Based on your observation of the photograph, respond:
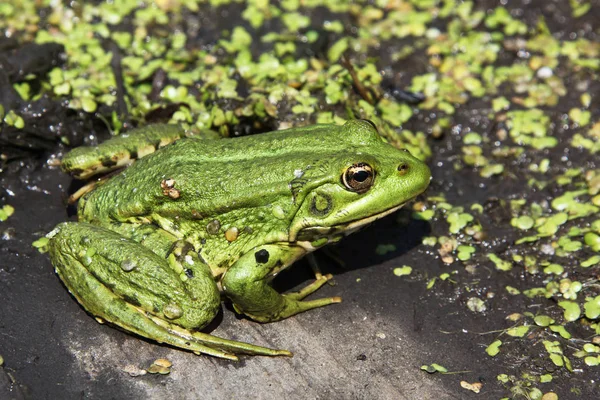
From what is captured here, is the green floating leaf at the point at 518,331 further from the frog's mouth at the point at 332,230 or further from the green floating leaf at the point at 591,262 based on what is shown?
the frog's mouth at the point at 332,230

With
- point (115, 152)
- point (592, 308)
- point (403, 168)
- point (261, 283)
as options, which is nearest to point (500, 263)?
point (592, 308)

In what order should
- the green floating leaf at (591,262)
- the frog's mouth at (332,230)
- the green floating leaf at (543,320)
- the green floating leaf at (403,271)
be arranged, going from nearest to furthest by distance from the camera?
the frog's mouth at (332,230) < the green floating leaf at (543,320) < the green floating leaf at (591,262) < the green floating leaf at (403,271)

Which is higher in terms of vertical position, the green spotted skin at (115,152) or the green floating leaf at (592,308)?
the green spotted skin at (115,152)

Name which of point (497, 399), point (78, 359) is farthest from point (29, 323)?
point (497, 399)

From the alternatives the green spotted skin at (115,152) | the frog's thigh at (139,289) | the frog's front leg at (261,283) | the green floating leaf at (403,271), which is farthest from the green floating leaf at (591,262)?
the green spotted skin at (115,152)

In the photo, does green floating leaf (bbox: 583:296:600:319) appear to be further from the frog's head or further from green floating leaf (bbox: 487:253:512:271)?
the frog's head

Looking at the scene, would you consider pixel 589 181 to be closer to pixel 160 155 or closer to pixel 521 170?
pixel 521 170

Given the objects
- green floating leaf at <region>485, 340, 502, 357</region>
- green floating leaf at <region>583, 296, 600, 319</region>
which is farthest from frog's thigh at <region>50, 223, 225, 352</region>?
green floating leaf at <region>583, 296, 600, 319</region>
